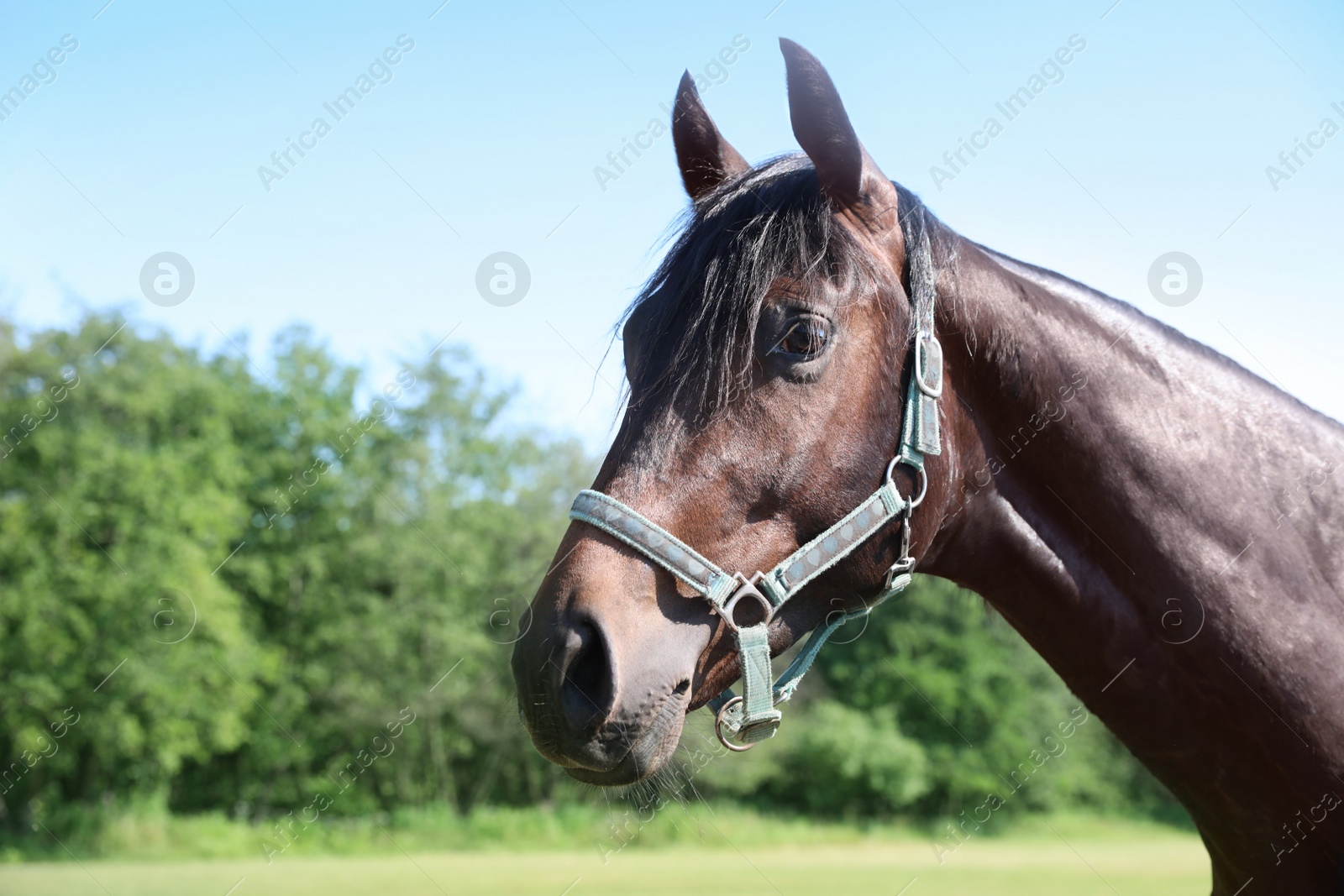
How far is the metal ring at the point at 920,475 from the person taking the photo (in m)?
2.38

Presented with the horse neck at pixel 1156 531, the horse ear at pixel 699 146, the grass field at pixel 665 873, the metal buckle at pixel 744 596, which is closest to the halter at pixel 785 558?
the metal buckle at pixel 744 596

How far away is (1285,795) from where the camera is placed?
2.32 metres

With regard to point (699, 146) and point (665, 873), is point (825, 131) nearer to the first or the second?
point (699, 146)

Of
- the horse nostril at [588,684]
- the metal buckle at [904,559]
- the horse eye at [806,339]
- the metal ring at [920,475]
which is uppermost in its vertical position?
the horse eye at [806,339]

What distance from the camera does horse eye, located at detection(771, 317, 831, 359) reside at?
237 cm

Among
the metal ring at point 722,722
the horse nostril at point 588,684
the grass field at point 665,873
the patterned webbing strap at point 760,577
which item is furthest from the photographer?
the grass field at point 665,873

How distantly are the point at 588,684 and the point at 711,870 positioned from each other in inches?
1015

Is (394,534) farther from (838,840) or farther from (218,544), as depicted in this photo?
(838,840)

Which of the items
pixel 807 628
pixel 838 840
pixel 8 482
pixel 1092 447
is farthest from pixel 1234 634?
pixel 8 482

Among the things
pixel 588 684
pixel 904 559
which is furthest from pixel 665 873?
pixel 588 684

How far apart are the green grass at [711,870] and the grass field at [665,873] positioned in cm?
5

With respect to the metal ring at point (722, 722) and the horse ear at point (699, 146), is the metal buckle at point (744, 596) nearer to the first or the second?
the metal ring at point (722, 722)

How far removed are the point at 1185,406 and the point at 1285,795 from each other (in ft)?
3.41

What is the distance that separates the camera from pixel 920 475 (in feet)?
7.89
